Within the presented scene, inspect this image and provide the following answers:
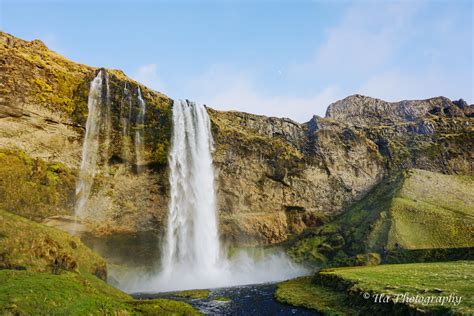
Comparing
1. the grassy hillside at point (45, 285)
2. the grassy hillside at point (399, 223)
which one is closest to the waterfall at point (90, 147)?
the grassy hillside at point (45, 285)

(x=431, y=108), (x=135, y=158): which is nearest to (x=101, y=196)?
(x=135, y=158)

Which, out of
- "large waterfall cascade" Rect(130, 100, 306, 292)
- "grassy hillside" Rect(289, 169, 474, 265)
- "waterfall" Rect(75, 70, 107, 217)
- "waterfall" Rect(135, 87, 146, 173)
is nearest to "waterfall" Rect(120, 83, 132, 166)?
"waterfall" Rect(135, 87, 146, 173)

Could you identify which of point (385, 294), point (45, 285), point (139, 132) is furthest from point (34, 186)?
point (385, 294)

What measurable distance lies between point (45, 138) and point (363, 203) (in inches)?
2514

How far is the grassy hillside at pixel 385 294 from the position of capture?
60.7 feet

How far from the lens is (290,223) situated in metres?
77.9

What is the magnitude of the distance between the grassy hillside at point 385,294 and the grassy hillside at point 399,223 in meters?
23.4

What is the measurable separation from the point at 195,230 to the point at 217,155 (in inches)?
618

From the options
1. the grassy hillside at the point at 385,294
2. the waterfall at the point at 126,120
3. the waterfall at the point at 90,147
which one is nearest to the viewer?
the grassy hillside at the point at 385,294

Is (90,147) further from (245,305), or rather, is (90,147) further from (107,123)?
(245,305)

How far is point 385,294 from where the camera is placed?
22797 mm

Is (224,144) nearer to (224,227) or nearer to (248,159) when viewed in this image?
(248,159)

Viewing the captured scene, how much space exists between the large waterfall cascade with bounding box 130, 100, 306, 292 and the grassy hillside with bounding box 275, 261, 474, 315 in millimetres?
21992

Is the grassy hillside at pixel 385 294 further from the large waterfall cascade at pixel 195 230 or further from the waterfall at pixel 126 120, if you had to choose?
the waterfall at pixel 126 120
